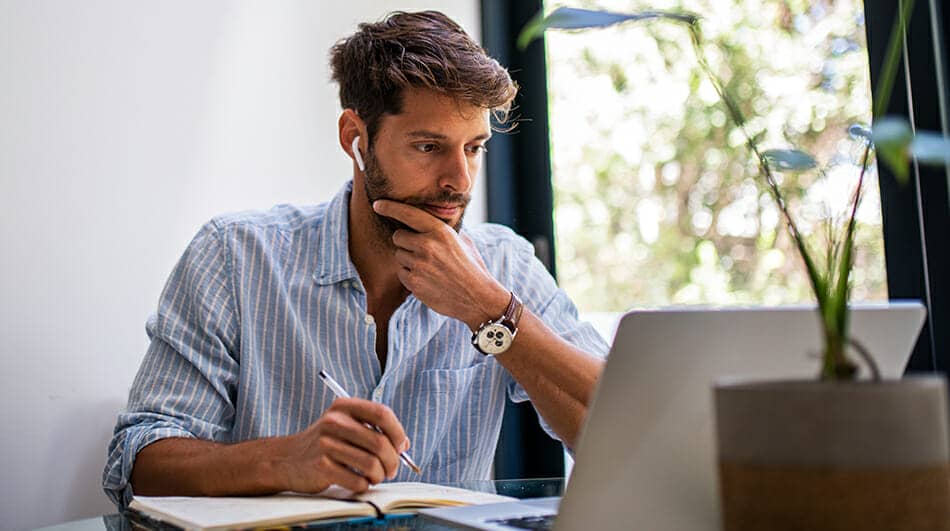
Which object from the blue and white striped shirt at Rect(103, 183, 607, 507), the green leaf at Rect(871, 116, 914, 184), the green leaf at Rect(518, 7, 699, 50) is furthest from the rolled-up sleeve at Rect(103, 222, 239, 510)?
the green leaf at Rect(871, 116, 914, 184)

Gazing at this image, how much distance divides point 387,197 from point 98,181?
54 centimetres

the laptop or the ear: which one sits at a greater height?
the ear

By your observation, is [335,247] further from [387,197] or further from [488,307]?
[488,307]

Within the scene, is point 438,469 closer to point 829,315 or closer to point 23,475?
point 23,475

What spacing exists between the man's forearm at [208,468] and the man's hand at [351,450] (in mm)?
45

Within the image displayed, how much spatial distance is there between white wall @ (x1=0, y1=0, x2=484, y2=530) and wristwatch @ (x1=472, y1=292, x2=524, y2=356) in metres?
0.70

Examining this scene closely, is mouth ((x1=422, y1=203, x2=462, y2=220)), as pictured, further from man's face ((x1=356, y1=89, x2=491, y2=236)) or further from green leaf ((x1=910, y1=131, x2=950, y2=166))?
green leaf ((x1=910, y1=131, x2=950, y2=166))

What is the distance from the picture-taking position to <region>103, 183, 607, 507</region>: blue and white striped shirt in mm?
1479

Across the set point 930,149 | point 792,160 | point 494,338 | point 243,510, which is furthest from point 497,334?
point 930,149

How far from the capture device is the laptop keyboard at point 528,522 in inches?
33.9

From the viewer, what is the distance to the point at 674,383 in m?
0.70

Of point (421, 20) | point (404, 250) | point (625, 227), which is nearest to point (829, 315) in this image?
point (404, 250)

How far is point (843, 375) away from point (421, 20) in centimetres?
143

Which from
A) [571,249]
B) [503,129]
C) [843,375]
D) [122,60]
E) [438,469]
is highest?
[122,60]
